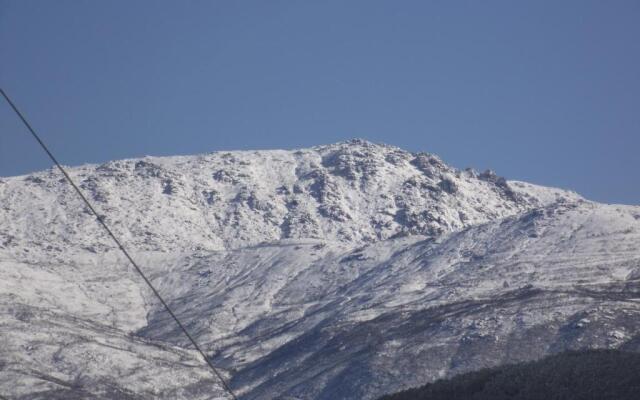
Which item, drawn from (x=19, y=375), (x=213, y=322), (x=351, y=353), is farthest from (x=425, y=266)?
(x=19, y=375)

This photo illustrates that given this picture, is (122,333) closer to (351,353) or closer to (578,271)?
(351,353)

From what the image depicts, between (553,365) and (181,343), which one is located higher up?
(181,343)

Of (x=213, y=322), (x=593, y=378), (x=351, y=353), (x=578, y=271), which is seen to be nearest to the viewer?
(x=593, y=378)

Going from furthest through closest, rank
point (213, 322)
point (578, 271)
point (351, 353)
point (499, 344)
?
point (213, 322), point (578, 271), point (351, 353), point (499, 344)

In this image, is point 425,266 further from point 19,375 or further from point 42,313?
point 19,375

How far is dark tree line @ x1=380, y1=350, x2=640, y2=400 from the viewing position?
56934mm

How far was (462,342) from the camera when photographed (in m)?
138

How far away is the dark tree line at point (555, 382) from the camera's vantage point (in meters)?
56.9

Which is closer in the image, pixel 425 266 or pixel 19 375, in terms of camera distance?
pixel 19 375

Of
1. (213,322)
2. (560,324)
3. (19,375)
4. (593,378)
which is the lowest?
(593,378)

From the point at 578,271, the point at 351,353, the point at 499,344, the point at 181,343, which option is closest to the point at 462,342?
the point at 499,344

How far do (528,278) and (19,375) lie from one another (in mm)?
Answer: 82701

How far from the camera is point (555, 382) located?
5912cm

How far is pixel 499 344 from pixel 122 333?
7261 cm
